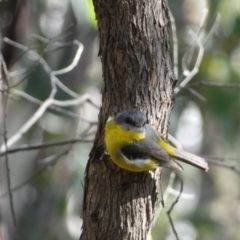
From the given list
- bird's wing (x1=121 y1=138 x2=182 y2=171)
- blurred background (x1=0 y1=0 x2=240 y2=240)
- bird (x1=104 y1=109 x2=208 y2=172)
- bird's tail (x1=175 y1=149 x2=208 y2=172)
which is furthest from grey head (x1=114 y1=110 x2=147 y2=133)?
blurred background (x1=0 y1=0 x2=240 y2=240)

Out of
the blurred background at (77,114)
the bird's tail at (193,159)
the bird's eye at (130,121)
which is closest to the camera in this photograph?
the bird's eye at (130,121)

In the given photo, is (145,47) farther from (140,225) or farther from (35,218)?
(35,218)

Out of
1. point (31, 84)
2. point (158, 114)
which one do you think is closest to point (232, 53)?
point (31, 84)

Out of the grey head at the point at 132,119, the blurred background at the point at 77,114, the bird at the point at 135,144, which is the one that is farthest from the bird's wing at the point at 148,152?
the blurred background at the point at 77,114

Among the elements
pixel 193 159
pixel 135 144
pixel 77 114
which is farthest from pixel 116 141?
pixel 77 114

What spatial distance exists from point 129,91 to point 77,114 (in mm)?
3264

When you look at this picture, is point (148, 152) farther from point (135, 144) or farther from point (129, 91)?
point (129, 91)

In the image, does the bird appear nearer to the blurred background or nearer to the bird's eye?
the bird's eye

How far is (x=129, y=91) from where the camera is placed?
3.54m

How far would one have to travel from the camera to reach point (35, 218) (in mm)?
9438

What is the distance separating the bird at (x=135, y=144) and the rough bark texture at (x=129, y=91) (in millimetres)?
78

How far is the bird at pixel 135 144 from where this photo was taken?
351cm

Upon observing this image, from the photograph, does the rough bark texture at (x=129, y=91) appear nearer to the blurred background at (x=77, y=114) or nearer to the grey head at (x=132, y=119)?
the grey head at (x=132, y=119)

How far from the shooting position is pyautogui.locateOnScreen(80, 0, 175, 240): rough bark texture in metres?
3.48
